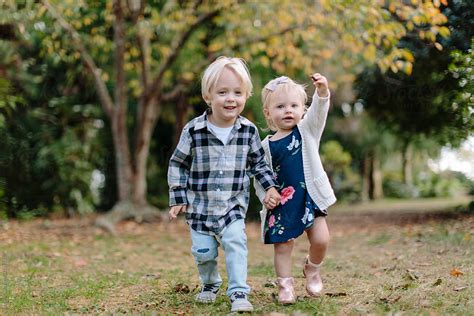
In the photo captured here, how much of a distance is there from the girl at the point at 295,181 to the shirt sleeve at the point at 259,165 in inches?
3.4

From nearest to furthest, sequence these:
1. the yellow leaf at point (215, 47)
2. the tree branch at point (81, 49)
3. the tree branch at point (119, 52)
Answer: the tree branch at point (81, 49) < the tree branch at point (119, 52) < the yellow leaf at point (215, 47)

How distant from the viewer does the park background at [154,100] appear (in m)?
5.93

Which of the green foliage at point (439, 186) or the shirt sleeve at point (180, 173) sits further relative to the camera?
the green foliage at point (439, 186)

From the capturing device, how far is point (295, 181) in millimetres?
3568

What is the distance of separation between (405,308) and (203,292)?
118 centimetres

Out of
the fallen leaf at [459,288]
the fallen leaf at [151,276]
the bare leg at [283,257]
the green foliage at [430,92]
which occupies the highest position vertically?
the green foliage at [430,92]

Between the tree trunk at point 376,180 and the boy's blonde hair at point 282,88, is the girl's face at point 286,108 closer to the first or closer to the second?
the boy's blonde hair at point 282,88

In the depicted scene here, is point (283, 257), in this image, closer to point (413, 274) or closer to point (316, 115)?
point (316, 115)

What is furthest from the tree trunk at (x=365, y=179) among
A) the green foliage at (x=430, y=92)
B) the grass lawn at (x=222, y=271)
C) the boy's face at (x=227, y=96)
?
the boy's face at (x=227, y=96)

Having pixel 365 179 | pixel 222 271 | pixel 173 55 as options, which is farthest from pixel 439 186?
pixel 222 271

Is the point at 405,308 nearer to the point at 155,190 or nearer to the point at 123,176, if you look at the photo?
the point at 123,176

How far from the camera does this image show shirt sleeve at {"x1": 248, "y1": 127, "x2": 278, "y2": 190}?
350 cm

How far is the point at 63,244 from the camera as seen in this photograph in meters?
7.29

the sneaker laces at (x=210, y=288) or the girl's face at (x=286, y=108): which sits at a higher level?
the girl's face at (x=286, y=108)
